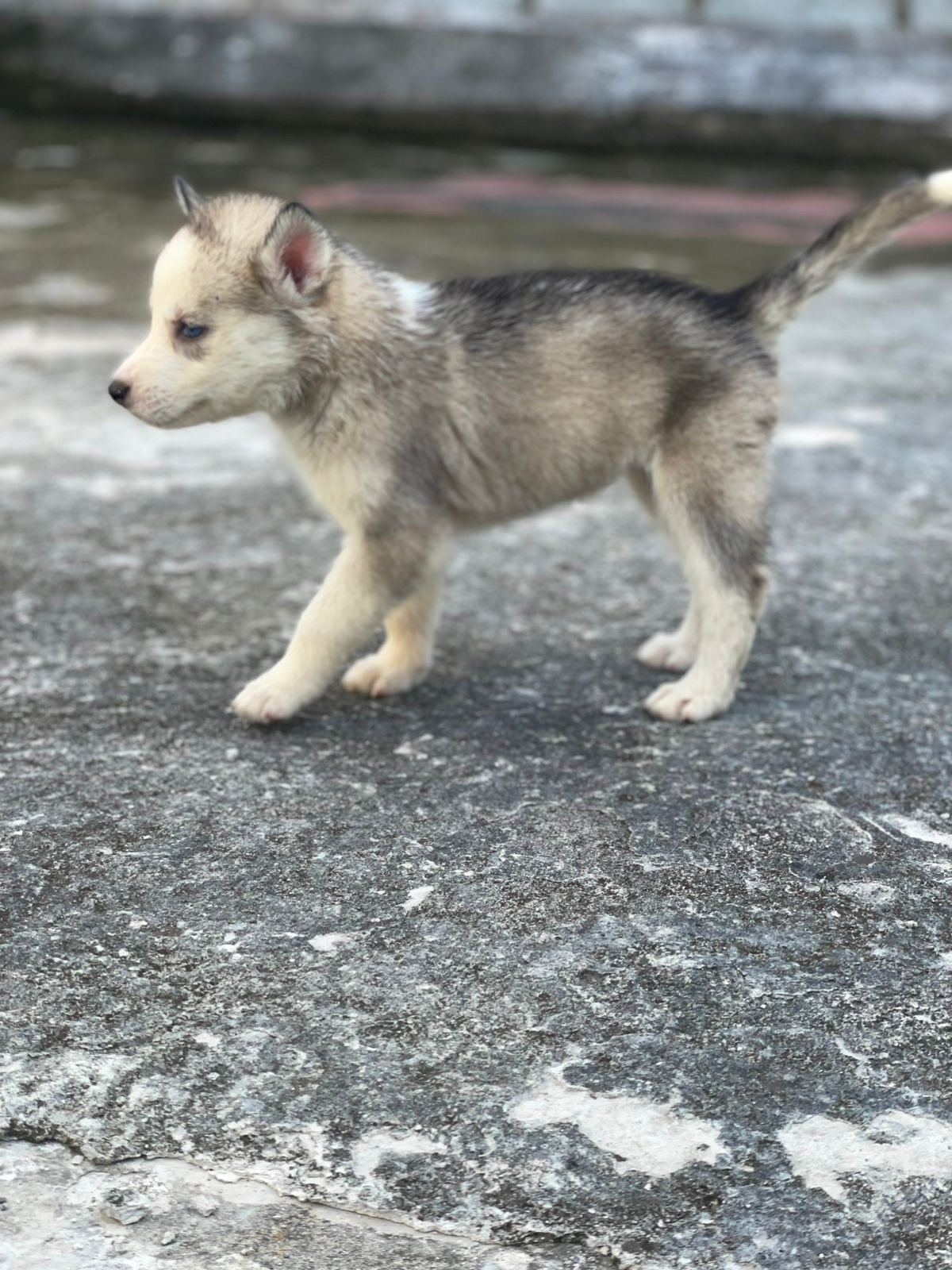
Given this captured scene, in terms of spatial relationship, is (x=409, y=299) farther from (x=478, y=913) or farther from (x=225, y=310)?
(x=478, y=913)

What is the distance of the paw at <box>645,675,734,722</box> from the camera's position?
363 cm

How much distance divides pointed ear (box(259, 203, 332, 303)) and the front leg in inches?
20.5

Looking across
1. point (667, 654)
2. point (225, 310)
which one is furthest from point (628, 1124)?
point (225, 310)

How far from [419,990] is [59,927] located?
0.61 metres

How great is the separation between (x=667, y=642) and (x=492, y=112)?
5.25 m

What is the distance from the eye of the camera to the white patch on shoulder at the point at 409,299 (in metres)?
3.68

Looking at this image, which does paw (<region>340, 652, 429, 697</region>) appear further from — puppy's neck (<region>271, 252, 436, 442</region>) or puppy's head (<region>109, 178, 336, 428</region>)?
puppy's head (<region>109, 178, 336, 428</region>)

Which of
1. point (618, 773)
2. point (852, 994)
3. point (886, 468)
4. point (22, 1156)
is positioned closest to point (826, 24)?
point (886, 468)

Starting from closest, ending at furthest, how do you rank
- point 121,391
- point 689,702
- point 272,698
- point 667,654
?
1. point 121,391
2. point 272,698
3. point 689,702
4. point 667,654

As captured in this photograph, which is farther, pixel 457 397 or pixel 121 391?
pixel 457 397

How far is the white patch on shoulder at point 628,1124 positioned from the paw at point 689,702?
4.19 feet

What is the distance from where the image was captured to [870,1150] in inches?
92.4

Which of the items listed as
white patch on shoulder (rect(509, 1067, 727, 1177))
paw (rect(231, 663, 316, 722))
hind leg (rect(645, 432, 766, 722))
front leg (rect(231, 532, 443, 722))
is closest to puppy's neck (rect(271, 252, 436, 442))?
front leg (rect(231, 532, 443, 722))

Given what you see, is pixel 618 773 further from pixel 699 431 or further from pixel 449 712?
pixel 699 431
